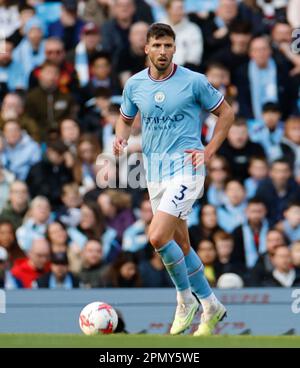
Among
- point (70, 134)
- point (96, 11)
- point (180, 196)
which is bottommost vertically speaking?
point (180, 196)

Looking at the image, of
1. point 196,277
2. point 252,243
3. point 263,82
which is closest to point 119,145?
point 196,277

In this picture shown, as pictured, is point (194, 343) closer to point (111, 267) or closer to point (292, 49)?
point (111, 267)

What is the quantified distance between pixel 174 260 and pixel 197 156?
899 millimetres

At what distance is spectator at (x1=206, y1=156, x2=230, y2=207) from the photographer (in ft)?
Result: 46.8

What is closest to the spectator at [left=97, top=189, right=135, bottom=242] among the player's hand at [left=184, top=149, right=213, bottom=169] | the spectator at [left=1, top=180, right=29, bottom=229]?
the spectator at [left=1, top=180, right=29, bottom=229]

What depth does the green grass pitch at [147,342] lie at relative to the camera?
337 inches

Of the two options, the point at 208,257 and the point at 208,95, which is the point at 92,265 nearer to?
the point at 208,257

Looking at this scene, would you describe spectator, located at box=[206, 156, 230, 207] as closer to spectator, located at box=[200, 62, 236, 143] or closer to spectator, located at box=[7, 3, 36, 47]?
spectator, located at box=[200, 62, 236, 143]

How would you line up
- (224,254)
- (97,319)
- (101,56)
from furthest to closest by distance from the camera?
(101,56) → (224,254) → (97,319)

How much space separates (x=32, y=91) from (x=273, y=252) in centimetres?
403

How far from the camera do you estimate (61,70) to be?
50.2ft

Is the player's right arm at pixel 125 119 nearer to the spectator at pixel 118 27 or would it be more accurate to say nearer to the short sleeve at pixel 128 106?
the short sleeve at pixel 128 106

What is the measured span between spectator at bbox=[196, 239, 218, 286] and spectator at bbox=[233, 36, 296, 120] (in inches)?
84.2

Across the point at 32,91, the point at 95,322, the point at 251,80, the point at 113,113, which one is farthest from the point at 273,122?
the point at 95,322
